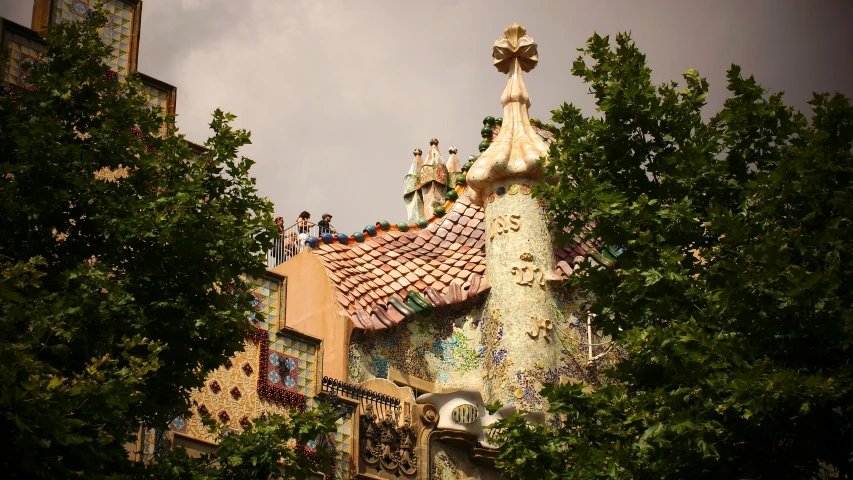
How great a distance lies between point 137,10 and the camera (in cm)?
1672

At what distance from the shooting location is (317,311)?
18562mm

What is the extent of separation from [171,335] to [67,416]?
1873 mm

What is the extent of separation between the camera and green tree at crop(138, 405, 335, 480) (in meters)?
11.6

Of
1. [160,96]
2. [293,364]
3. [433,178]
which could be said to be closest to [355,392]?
[293,364]

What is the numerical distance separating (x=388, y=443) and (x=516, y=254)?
3.43 m

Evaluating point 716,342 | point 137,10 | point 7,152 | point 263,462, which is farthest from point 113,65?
point 716,342

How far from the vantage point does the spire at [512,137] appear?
1923 cm

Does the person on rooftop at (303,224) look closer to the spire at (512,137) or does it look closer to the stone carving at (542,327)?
the spire at (512,137)

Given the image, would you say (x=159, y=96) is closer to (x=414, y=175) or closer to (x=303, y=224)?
(x=303, y=224)

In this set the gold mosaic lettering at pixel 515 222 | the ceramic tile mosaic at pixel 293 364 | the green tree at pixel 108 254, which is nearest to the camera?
the green tree at pixel 108 254

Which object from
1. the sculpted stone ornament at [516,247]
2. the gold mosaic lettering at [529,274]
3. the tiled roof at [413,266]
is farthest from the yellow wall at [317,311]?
the gold mosaic lettering at [529,274]

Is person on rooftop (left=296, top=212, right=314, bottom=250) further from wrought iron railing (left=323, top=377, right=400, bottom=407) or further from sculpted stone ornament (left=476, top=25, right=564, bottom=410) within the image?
wrought iron railing (left=323, top=377, right=400, bottom=407)

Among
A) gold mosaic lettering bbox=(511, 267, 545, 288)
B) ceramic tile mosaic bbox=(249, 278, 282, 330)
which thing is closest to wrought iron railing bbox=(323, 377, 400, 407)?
ceramic tile mosaic bbox=(249, 278, 282, 330)

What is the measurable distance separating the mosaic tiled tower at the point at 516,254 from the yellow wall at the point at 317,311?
204 centimetres
